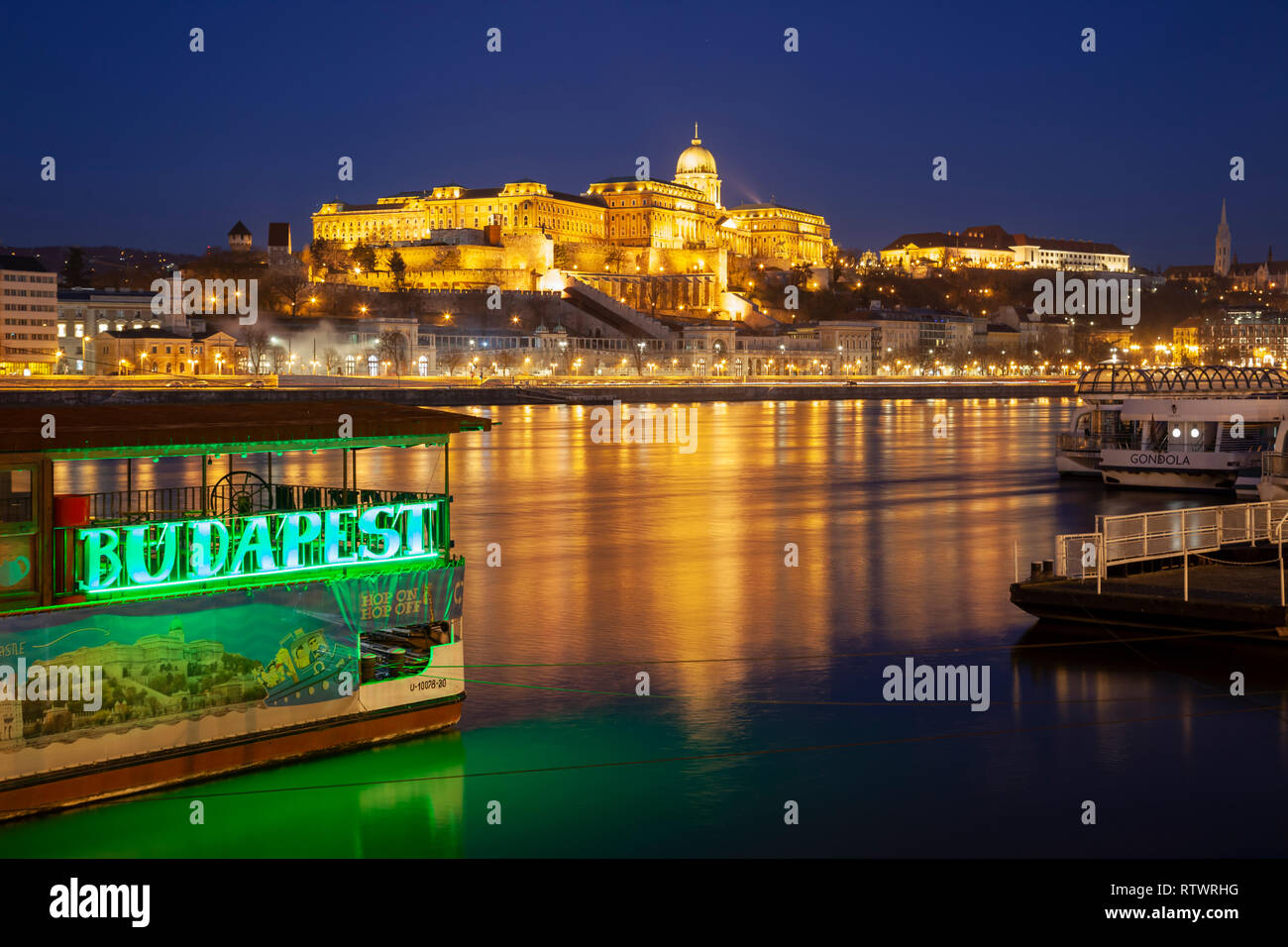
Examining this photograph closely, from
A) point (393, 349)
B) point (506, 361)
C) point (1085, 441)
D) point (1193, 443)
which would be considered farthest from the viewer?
point (506, 361)

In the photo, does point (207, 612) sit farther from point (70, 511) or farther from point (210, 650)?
point (70, 511)

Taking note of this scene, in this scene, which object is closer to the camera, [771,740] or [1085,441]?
[771,740]

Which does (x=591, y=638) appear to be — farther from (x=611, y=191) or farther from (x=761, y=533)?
(x=611, y=191)

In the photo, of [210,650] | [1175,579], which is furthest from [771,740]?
[1175,579]

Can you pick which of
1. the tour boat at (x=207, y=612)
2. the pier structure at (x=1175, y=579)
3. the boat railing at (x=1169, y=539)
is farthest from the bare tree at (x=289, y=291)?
the tour boat at (x=207, y=612)

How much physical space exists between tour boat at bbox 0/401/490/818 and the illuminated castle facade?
124909 mm

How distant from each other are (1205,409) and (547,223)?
11710 centimetres

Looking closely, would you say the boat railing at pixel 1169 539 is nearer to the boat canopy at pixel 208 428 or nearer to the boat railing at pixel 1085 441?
the boat canopy at pixel 208 428

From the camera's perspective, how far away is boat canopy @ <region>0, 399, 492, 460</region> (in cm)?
959

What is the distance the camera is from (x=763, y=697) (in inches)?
555

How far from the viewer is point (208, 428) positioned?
10.2 m

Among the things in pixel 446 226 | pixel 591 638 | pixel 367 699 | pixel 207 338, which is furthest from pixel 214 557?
pixel 446 226

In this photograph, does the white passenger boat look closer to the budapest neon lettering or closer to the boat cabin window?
the budapest neon lettering

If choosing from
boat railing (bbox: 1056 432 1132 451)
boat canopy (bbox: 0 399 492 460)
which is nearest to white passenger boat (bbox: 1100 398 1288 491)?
boat railing (bbox: 1056 432 1132 451)
